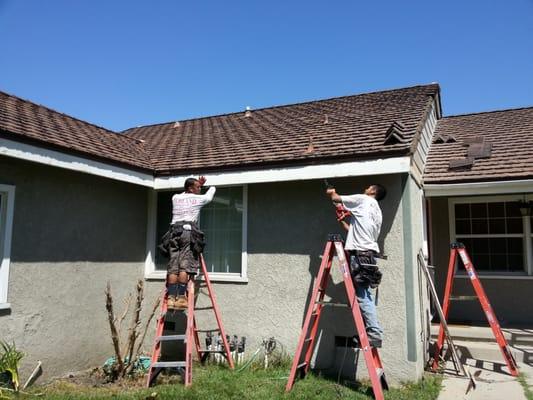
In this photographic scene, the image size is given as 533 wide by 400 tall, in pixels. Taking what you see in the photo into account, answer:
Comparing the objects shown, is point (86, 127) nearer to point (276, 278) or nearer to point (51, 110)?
point (51, 110)

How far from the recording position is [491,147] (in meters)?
8.26

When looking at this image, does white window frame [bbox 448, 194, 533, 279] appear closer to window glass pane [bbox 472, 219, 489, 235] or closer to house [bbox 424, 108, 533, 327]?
house [bbox 424, 108, 533, 327]

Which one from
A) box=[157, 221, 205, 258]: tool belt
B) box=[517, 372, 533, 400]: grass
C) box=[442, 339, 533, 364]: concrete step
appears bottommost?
box=[517, 372, 533, 400]: grass

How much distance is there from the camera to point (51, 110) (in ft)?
24.8

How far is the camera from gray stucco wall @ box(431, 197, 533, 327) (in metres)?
8.17

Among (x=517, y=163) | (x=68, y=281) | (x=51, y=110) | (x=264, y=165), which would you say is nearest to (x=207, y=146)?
(x=264, y=165)

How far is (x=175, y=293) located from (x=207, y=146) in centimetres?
305

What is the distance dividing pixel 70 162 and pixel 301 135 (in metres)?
3.55

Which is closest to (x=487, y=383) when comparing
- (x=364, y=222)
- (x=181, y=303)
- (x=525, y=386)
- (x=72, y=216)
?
(x=525, y=386)

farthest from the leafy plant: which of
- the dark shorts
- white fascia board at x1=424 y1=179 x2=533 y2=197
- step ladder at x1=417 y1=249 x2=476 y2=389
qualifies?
white fascia board at x1=424 y1=179 x2=533 y2=197

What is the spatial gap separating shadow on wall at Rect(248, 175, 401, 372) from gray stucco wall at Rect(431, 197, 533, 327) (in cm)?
363

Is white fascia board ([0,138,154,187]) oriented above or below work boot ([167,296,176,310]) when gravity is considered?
above

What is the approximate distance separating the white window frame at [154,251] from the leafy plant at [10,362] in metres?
2.46

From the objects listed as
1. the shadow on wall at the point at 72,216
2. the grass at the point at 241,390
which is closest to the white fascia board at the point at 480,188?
the grass at the point at 241,390
